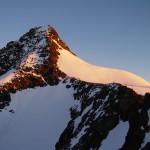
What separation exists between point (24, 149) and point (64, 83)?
26915 mm

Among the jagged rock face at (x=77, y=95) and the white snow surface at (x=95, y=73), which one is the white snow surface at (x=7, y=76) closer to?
the jagged rock face at (x=77, y=95)

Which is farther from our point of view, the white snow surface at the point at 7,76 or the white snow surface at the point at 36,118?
the white snow surface at the point at 7,76

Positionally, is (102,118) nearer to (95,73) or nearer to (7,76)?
(7,76)

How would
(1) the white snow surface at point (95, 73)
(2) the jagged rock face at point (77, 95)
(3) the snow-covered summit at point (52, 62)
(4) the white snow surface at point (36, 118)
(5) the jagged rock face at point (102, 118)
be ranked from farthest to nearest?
(1) the white snow surface at point (95, 73), (3) the snow-covered summit at point (52, 62), (4) the white snow surface at point (36, 118), (2) the jagged rock face at point (77, 95), (5) the jagged rock face at point (102, 118)

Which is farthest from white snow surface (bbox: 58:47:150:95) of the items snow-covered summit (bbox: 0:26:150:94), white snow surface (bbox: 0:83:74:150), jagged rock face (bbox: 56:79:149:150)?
jagged rock face (bbox: 56:79:149:150)

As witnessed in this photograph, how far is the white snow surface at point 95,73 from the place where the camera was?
10238cm

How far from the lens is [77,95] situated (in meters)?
76.8

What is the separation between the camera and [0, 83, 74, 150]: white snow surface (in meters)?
67.2

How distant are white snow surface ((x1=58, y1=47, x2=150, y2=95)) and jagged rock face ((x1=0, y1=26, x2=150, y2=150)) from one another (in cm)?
377

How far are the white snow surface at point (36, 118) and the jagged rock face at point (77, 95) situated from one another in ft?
6.93

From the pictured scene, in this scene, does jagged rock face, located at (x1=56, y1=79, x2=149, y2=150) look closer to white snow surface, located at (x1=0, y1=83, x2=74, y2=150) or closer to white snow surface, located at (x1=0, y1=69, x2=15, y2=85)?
white snow surface, located at (x1=0, y1=83, x2=74, y2=150)

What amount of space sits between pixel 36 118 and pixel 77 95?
1159cm

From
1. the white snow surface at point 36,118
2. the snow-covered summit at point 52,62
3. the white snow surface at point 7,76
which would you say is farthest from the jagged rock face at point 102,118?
the snow-covered summit at point 52,62

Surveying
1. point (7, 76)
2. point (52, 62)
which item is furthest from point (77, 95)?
point (7, 76)
